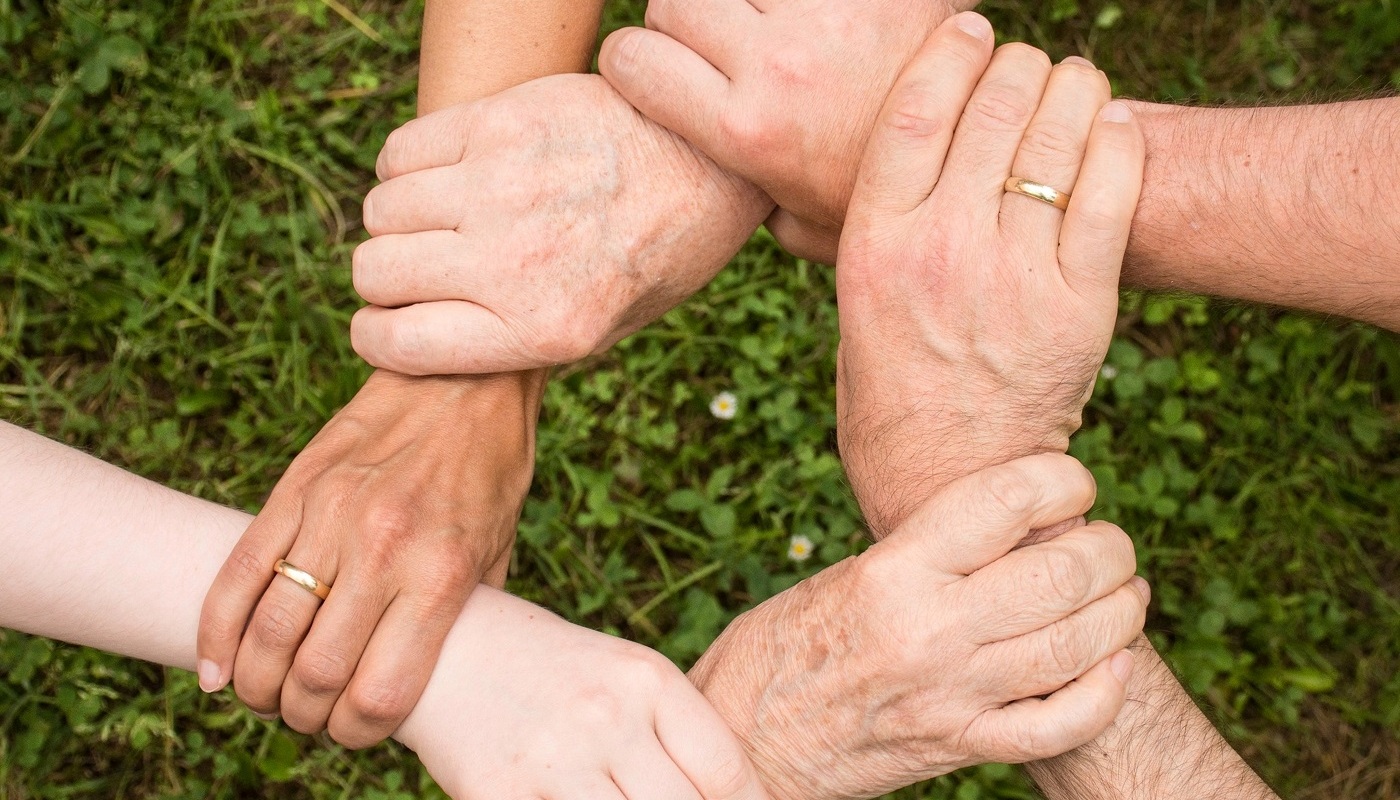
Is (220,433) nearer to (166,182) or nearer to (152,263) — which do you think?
(152,263)

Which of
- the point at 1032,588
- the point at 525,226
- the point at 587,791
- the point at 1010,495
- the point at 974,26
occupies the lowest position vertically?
the point at 587,791

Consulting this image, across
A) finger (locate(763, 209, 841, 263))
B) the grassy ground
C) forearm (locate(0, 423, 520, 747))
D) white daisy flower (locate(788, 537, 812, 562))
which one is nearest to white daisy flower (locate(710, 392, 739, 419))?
the grassy ground

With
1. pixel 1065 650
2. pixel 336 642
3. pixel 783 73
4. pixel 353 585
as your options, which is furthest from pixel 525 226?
pixel 1065 650

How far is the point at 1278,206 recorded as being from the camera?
184cm

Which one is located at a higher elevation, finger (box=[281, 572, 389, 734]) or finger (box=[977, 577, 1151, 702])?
finger (box=[977, 577, 1151, 702])

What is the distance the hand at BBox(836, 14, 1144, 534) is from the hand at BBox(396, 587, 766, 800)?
0.60 meters

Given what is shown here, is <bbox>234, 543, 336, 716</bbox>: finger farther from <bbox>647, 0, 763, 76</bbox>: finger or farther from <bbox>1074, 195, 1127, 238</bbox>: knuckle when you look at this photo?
<bbox>1074, 195, 1127, 238</bbox>: knuckle

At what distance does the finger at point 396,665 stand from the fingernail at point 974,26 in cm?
146

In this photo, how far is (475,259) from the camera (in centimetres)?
215

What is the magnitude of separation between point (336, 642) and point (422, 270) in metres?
0.75

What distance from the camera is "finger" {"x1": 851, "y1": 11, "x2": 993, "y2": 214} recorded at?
1.97 metres

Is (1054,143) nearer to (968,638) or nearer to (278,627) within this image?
(968,638)

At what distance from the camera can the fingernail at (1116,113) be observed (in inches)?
77.2

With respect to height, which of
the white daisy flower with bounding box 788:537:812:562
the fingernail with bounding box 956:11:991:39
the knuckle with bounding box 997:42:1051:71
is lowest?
the white daisy flower with bounding box 788:537:812:562
